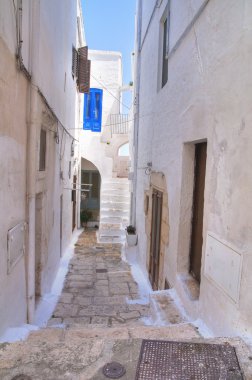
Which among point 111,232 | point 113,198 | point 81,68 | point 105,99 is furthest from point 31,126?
point 105,99

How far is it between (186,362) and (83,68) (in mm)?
11213

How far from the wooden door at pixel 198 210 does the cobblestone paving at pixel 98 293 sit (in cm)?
174

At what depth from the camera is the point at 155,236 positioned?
6.35 metres

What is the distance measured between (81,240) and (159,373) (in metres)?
10.7

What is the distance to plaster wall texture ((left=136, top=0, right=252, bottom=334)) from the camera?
7.98 feet

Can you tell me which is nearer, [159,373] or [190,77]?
[159,373]

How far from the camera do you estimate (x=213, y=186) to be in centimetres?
301

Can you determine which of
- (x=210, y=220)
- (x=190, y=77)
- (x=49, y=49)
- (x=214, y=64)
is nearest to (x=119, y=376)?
(x=210, y=220)

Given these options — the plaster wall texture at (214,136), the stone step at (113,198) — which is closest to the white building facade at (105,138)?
the stone step at (113,198)

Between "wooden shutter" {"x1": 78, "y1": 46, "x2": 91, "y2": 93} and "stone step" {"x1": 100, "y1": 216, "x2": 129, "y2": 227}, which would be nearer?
"wooden shutter" {"x1": 78, "y1": 46, "x2": 91, "y2": 93}

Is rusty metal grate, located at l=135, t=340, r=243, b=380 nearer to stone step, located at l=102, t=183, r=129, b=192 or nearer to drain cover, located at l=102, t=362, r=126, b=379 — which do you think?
drain cover, located at l=102, t=362, r=126, b=379

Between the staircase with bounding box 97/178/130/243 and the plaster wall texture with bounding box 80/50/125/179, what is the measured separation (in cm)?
236

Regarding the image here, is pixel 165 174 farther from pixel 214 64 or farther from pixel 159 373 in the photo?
pixel 159 373

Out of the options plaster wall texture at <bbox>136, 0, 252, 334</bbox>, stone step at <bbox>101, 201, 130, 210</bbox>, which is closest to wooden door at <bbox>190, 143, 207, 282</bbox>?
plaster wall texture at <bbox>136, 0, 252, 334</bbox>
